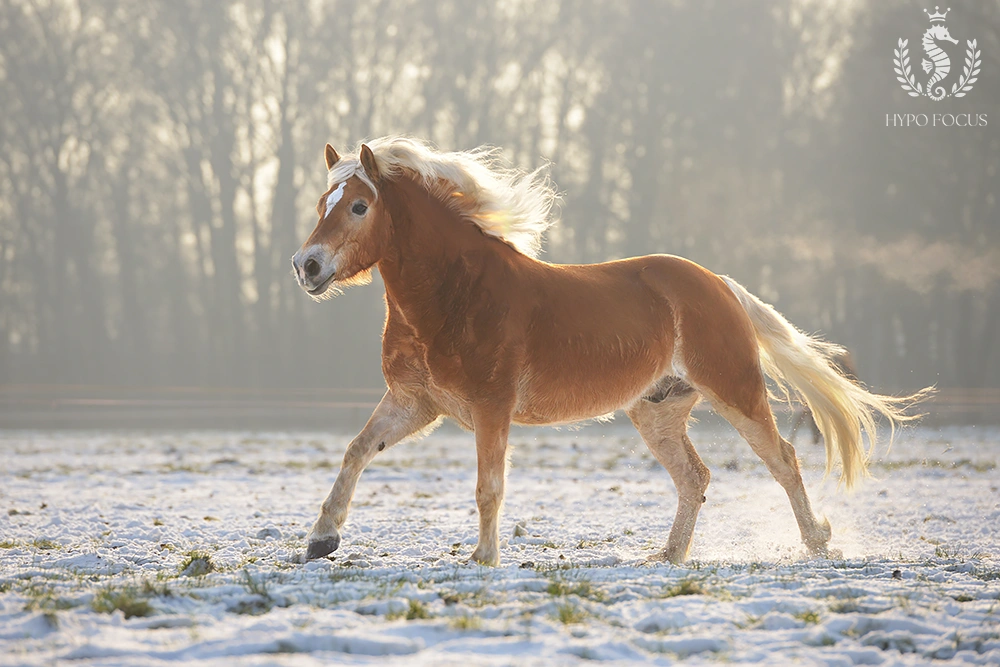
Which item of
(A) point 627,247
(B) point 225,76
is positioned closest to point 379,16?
(B) point 225,76

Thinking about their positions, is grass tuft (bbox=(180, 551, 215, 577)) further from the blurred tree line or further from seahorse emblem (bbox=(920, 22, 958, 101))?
seahorse emblem (bbox=(920, 22, 958, 101))

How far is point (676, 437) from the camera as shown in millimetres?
6543

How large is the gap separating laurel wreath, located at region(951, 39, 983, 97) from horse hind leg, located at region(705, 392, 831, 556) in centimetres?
2602

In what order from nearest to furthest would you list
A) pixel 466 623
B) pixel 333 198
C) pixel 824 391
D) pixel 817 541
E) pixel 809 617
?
pixel 466 623 → pixel 809 617 → pixel 333 198 → pixel 817 541 → pixel 824 391

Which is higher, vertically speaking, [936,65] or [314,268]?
[936,65]

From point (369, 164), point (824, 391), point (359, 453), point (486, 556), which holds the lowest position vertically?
point (486, 556)

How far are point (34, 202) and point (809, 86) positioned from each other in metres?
25.3

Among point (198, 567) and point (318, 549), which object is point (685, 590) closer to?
point (318, 549)

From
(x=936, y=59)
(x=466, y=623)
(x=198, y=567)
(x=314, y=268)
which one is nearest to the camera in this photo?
(x=466, y=623)

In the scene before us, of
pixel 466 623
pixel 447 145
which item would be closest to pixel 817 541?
pixel 466 623

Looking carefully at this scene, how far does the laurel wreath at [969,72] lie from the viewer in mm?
28438

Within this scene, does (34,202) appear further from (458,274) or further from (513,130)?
(458,274)

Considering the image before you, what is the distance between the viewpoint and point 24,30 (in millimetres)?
31875

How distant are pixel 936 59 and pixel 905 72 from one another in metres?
0.89
